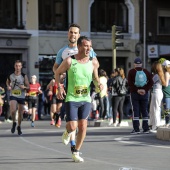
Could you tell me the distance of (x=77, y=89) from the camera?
36.7ft

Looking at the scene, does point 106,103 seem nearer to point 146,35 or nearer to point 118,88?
point 118,88

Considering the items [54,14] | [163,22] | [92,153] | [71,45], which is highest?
[54,14]

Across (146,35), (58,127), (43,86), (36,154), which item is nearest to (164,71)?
(58,127)

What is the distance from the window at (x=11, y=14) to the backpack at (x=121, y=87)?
15474 millimetres

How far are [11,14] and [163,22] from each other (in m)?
9.31

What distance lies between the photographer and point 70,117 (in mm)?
11094

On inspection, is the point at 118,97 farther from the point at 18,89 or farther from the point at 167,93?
the point at 18,89

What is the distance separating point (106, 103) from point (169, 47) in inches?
540

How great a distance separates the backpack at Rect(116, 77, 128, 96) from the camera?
21.8 metres

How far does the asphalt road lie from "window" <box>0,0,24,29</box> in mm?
19930

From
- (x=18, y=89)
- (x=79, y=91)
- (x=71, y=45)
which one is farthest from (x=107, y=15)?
(x=79, y=91)

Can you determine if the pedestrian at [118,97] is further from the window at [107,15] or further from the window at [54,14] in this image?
the window at [107,15]

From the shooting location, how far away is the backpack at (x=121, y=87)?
2175cm

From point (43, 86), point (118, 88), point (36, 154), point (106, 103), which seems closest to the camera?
point (36, 154)
